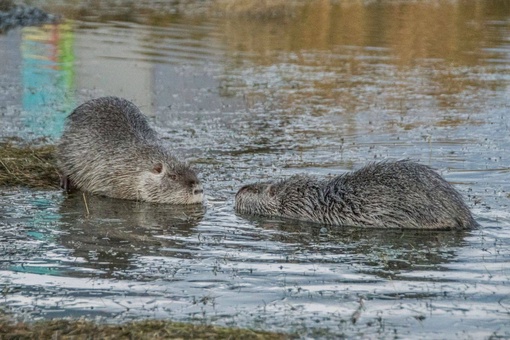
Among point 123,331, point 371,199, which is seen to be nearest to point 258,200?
point 371,199

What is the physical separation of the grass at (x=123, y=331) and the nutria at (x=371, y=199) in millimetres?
3017

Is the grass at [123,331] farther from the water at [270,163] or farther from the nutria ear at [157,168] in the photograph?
the nutria ear at [157,168]

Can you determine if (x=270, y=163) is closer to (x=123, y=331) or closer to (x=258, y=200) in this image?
(x=258, y=200)

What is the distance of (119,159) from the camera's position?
9586 millimetres

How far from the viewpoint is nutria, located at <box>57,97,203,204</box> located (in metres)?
9.36

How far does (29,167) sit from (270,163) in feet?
8.32

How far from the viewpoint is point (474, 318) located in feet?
18.8

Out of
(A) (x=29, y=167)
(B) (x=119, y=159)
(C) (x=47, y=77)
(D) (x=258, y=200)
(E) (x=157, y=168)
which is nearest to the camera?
(D) (x=258, y=200)

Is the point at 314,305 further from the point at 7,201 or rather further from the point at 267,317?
the point at 7,201

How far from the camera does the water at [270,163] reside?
6.04 meters

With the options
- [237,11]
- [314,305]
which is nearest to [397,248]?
[314,305]

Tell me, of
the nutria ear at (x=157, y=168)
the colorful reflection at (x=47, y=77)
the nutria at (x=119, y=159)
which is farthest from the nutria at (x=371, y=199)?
the colorful reflection at (x=47, y=77)

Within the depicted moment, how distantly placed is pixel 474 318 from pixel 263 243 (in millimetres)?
2333

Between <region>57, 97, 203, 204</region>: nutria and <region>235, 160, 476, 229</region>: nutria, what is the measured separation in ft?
2.37
